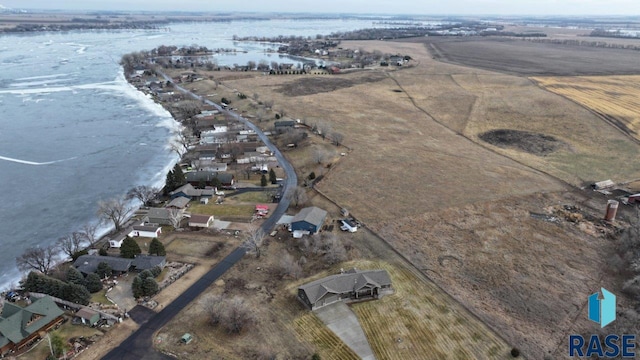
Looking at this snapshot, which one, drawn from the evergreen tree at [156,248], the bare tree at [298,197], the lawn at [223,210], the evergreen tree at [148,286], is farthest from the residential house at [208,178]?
the evergreen tree at [148,286]

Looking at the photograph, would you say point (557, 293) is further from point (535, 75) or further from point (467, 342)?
point (535, 75)

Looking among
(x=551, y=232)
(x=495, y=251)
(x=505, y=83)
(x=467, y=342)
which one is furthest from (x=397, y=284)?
(x=505, y=83)

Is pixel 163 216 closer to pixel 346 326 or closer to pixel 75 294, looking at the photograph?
pixel 75 294

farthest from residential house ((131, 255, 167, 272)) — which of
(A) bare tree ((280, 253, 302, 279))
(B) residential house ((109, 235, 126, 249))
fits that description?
(A) bare tree ((280, 253, 302, 279))

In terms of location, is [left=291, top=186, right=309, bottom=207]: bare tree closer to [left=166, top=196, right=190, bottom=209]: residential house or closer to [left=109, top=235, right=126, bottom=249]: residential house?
[left=166, top=196, right=190, bottom=209]: residential house

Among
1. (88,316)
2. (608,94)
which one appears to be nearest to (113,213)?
(88,316)

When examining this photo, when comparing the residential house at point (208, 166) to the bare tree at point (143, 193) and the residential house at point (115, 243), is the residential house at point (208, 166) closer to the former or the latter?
the bare tree at point (143, 193)

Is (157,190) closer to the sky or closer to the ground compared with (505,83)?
closer to the ground
